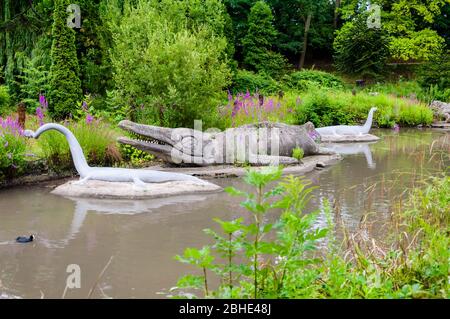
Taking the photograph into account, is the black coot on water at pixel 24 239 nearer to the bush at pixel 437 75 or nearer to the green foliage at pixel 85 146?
the green foliage at pixel 85 146

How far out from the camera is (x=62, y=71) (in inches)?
571

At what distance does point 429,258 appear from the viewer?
3.53 meters

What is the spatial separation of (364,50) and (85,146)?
20831 millimetres

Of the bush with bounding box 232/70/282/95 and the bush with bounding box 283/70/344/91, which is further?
the bush with bounding box 283/70/344/91

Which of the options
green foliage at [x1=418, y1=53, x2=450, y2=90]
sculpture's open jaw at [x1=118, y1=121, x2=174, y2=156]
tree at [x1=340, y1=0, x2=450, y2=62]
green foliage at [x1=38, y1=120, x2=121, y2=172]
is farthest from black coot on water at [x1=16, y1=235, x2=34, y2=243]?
tree at [x1=340, y1=0, x2=450, y2=62]

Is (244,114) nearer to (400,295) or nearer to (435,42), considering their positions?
(400,295)

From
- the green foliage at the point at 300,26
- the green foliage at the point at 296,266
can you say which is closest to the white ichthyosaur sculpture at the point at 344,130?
the green foliage at the point at 296,266

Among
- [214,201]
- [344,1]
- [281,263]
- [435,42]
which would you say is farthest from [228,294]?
[344,1]

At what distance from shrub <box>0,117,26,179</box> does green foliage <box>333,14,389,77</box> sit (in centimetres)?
2125

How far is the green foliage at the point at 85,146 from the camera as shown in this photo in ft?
27.8

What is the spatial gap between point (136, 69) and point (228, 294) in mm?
8788

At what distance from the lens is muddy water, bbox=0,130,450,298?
418 centimetres

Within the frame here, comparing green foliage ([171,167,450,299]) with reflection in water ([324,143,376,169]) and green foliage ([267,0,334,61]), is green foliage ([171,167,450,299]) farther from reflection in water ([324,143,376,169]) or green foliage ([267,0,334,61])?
green foliage ([267,0,334,61])

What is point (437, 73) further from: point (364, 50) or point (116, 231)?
point (116, 231)
